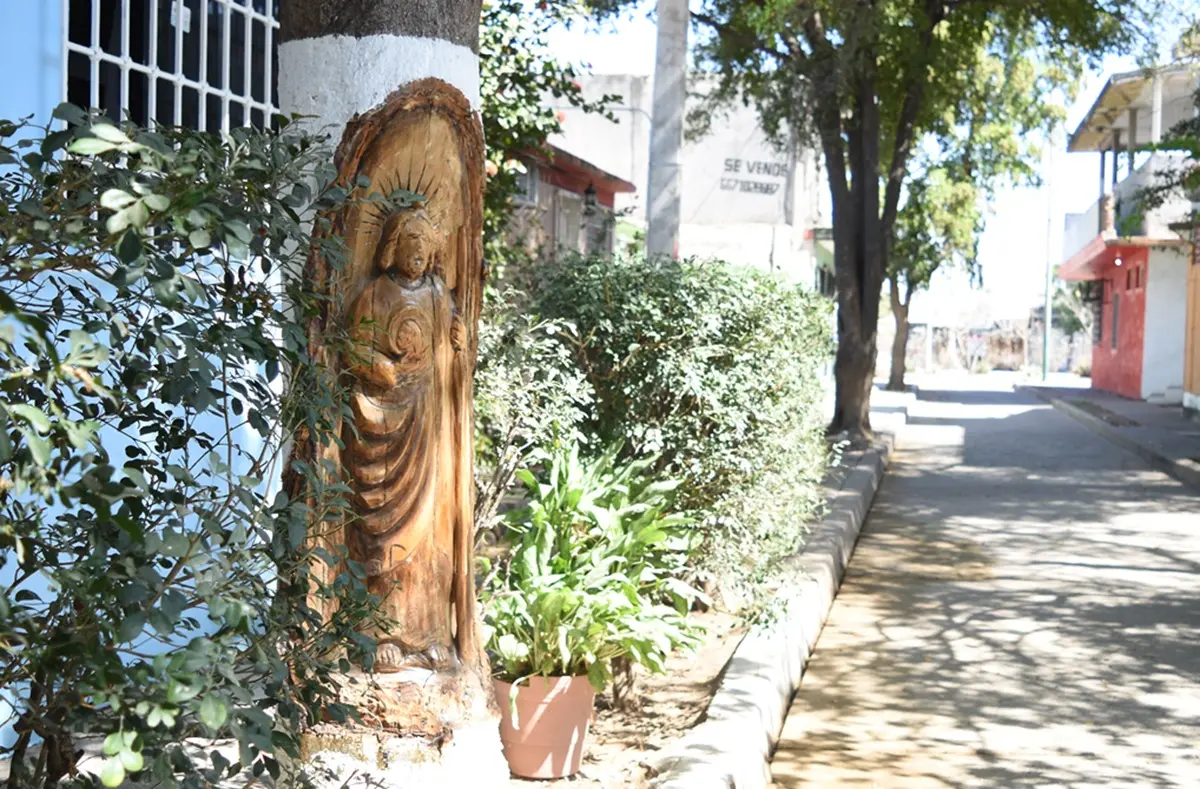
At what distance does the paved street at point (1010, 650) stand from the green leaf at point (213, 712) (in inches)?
149

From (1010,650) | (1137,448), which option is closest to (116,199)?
(1010,650)

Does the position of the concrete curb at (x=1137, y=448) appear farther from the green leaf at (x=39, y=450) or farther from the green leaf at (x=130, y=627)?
the green leaf at (x=39, y=450)

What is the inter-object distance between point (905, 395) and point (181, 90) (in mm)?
28047

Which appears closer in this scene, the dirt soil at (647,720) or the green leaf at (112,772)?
the green leaf at (112,772)

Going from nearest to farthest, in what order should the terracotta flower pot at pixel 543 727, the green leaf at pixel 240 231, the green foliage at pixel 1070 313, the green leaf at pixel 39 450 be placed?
the green leaf at pixel 39 450 → the green leaf at pixel 240 231 → the terracotta flower pot at pixel 543 727 → the green foliage at pixel 1070 313

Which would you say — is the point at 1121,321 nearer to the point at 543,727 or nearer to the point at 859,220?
the point at 859,220

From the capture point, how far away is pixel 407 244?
383cm

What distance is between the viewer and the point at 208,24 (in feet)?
21.0

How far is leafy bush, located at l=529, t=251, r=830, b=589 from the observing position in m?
6.58

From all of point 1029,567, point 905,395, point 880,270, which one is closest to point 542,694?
point 1029,567

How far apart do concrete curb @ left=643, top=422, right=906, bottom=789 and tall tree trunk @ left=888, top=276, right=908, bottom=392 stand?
2601 centimetres

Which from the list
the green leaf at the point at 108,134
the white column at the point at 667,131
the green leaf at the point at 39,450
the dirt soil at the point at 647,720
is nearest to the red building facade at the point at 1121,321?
the white column at the point at 667,131

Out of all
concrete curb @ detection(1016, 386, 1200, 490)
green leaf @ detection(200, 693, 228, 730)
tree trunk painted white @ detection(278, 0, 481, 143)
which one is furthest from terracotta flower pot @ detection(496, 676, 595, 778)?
concrete curb @ detection(1016, 386, 1200, 490)

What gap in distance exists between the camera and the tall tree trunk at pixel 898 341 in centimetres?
3488
